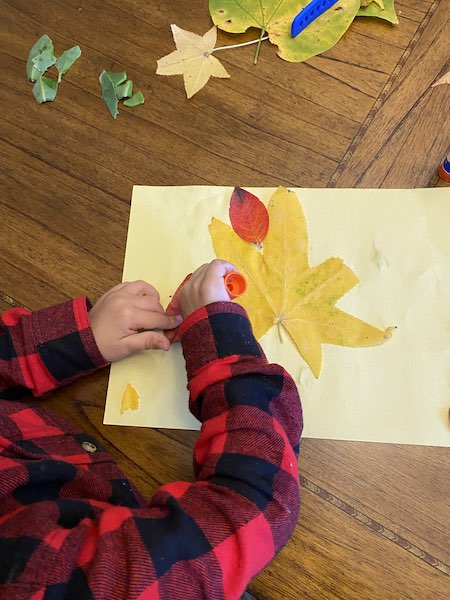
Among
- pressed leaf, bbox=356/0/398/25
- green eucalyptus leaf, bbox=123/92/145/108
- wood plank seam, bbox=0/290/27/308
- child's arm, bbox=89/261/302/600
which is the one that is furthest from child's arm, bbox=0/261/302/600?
pressed leaf, bbox=356/0/398/25

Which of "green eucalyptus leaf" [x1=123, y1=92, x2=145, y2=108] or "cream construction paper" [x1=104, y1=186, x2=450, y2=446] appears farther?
"green eucalyptus leaf" [x1=123, y1=92, x2=145, y2=108]

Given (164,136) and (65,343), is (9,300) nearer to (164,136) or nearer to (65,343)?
(65,343)

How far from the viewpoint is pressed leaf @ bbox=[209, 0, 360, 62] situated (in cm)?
64

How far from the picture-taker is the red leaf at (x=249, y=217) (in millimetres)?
593

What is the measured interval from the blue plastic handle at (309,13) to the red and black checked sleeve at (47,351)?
0.38m

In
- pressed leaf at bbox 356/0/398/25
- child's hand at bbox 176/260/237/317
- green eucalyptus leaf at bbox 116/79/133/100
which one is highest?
pressed leaf at bbox 356/0/398/25

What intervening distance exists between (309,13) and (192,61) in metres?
0.14

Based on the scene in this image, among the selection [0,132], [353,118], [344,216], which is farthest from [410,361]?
[0,132]

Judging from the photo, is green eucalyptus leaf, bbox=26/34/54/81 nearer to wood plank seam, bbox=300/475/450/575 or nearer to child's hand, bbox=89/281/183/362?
child's hand, bbox=89/281/183/362

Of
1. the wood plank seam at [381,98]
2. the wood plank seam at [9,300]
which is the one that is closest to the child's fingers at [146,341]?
the wood plank seam at [9,300]

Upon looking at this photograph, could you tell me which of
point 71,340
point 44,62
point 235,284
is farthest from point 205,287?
point 44,62

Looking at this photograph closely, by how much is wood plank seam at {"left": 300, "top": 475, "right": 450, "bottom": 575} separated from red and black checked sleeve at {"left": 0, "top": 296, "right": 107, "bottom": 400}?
24 centimetres

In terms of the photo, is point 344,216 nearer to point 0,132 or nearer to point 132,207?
point 132,207

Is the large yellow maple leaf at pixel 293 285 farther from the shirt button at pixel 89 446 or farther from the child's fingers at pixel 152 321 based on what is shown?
the shirt button at pixel 89 446
